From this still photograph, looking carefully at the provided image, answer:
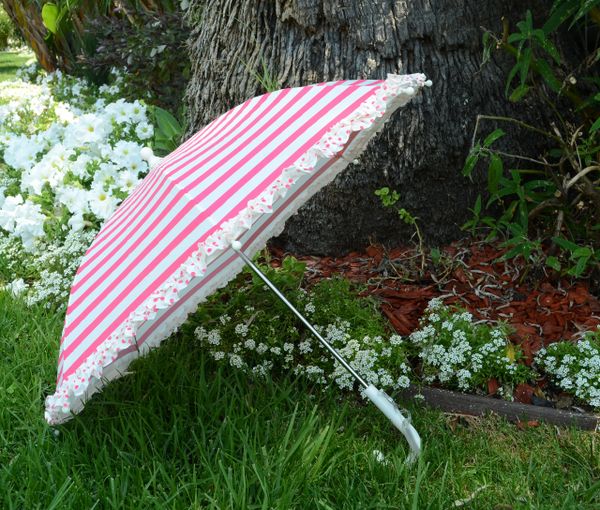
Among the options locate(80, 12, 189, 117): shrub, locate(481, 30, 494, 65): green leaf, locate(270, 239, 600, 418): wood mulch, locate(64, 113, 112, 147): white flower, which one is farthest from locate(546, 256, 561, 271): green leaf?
locate(80, 12, 189, 117): shrub

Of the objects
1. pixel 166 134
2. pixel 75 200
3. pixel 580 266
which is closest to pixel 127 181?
pixel 75 200

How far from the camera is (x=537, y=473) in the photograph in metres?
2.18

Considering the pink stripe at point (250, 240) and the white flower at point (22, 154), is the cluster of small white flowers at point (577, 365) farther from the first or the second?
the white flower at point (22, 154)

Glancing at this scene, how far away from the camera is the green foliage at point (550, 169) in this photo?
9.33 ft

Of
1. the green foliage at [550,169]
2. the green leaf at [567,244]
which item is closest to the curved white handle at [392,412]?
the green foliage at [550,169]

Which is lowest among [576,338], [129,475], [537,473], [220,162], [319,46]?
[576,338]

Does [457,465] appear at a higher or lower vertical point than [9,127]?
lower

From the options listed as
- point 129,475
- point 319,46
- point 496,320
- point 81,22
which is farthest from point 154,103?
point 129,475

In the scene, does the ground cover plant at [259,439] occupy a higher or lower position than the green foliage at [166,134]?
lower

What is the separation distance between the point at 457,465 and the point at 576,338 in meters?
0.87

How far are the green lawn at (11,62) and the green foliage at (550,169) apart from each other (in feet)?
40.0

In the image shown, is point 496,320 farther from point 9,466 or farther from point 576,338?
point 9,466

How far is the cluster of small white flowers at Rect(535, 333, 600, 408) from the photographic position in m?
2.54

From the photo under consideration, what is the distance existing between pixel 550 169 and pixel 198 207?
184cm
